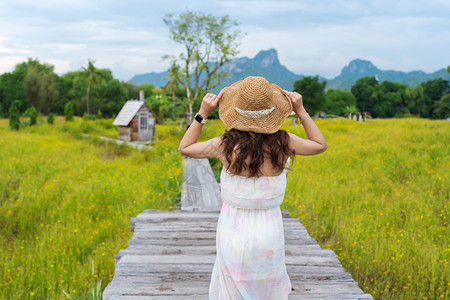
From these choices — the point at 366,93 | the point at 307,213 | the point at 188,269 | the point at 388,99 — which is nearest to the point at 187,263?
the point at 188,269

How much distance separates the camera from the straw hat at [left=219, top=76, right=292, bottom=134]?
6.25 ft

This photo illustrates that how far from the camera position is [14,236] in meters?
6.40

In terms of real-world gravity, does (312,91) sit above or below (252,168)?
above

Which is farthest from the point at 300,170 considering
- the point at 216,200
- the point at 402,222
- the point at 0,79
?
the point at 0,79

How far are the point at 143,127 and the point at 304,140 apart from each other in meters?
19.3

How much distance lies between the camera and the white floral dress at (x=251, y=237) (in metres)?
2.06

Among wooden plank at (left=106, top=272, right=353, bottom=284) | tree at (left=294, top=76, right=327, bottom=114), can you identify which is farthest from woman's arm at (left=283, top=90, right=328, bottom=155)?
tree at (left=294, top=76, right=327, bottom=114)

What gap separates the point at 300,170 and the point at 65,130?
17161 millimetres

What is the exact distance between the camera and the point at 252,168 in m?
2.00

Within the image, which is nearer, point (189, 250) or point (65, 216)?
point (189, 250)

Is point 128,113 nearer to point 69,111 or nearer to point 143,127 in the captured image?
point 143,127

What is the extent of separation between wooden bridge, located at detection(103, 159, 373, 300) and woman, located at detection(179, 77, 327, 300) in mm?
881

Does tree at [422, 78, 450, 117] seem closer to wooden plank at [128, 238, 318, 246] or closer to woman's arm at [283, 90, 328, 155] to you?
wooden plank at [128, 238, 318, 246]

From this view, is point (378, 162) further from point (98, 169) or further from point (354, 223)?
point (98, 169)
